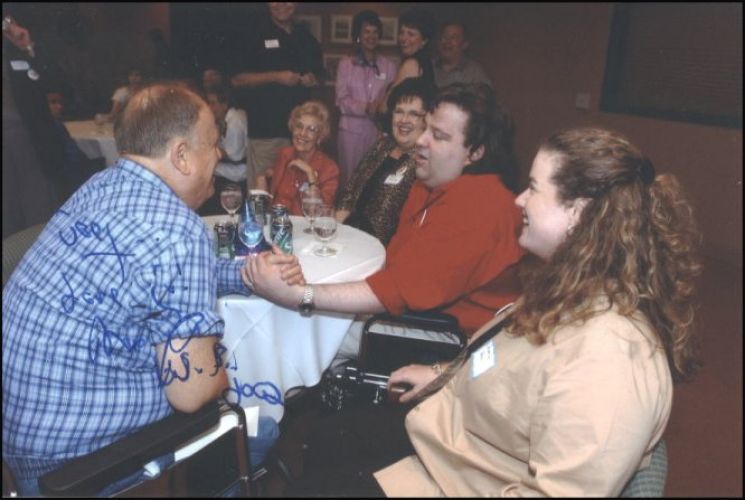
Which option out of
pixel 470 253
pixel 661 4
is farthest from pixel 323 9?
pixel 470 253

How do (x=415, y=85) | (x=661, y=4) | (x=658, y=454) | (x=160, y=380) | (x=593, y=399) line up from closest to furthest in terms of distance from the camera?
(x=593, y=399)
(x=658, y=454)
(x=160, y=380)
(x=415, y=85)
(x=661, y=4)

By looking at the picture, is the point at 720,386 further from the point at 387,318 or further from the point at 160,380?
the point at 160,380

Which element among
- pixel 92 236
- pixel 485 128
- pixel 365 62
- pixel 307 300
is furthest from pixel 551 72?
pixel 92 236

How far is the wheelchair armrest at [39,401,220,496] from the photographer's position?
0.92 meters

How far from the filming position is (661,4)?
481 cm

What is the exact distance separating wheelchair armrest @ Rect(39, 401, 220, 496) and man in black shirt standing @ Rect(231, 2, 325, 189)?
2982mm

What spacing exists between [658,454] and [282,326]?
3.67 ft

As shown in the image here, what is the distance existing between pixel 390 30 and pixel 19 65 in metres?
3.93

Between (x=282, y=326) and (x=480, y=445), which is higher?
(x=480, y=445)

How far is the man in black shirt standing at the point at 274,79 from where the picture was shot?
391 centimetres

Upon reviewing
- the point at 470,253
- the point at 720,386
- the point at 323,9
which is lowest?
the point at 720,386

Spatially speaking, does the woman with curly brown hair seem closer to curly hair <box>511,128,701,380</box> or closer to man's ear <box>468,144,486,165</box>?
curly hair <box>511,128,701,380</box>

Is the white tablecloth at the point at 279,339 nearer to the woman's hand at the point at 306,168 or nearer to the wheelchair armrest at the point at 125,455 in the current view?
the wheelchair armrest at the point at 125,455

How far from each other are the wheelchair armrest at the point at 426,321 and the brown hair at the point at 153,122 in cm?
84
